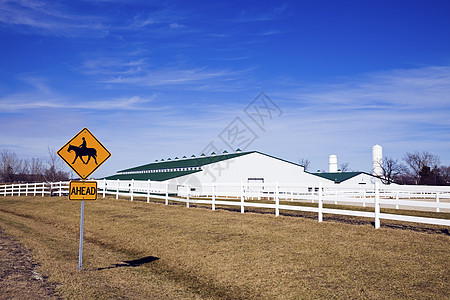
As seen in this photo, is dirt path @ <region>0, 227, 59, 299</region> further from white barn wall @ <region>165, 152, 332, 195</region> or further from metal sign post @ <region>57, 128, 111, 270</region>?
white barn wall @ <region>165, 152, 332, 195</region>

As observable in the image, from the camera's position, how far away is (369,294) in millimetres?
7387

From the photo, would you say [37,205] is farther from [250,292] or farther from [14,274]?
[250,292]

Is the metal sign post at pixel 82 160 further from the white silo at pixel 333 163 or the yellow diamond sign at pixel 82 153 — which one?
the white silo at pixel 333 163

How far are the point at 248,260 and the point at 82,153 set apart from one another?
4.96 m

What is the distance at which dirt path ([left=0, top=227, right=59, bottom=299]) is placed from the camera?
7.45 m

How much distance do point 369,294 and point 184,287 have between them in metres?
3.83

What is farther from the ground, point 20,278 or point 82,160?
point 82,160

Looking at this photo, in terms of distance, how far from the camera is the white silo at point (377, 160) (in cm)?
7825

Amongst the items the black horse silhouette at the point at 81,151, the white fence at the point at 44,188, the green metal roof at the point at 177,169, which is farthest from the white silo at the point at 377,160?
the black horse silhouette at the point at 81,151

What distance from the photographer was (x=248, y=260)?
33.9ft

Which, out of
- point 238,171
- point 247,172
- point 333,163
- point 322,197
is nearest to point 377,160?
point 333,163

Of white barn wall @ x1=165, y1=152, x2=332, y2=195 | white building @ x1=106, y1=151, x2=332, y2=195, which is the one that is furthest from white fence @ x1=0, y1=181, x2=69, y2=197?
white barn wall @ x1=165, y1=152, x2=332, y2=195

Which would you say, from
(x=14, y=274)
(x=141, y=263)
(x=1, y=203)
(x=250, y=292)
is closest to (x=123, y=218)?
(x=141, y=263)

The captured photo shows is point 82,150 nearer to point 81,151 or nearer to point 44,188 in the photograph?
point 81,151
